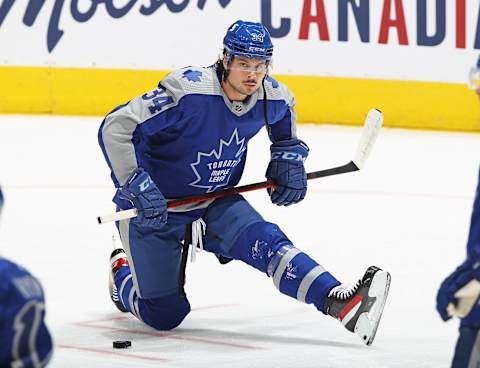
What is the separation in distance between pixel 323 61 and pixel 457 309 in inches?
194

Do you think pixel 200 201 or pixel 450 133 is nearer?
pixel 200 201

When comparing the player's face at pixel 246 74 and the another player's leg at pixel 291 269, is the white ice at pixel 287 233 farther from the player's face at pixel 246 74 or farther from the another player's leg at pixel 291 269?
the player's face at pixel 246 74

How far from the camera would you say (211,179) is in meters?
3.58

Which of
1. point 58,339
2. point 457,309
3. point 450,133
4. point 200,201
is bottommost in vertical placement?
point 450,133

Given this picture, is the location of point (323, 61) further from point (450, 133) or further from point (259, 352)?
point (259, 352)

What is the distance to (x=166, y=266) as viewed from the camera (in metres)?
3.60

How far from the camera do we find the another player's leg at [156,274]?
11.7 feet

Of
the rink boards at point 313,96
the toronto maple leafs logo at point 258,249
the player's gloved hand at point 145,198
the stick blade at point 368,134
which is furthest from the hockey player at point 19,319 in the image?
the rink boards at point 313,96

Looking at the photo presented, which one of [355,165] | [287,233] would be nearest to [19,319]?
[355,165]

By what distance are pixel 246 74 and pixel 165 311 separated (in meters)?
0.72

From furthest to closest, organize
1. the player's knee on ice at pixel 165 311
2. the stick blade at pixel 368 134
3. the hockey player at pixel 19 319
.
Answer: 1. the stick blade at pixel 368 134
2. the player's knee on ice at pixel 165 311
3. the hockey player at pixel 19 319

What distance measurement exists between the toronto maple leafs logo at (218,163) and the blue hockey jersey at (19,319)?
1.59 meters

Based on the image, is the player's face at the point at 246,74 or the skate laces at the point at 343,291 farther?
the player's face at the point at 246,74

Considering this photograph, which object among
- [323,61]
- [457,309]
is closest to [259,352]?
[457,309]
